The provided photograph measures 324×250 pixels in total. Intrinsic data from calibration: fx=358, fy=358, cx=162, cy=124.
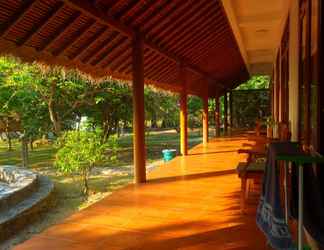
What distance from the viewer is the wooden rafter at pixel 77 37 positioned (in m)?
4.38

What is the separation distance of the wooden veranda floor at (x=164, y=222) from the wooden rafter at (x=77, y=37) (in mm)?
1974

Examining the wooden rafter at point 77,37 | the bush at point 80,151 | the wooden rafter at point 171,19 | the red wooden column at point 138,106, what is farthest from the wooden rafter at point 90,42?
the bush at point 80,151

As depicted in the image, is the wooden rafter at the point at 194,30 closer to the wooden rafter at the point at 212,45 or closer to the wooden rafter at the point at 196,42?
the wooden rafter at the point at 196,42

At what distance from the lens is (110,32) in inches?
193

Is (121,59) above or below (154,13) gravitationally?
below

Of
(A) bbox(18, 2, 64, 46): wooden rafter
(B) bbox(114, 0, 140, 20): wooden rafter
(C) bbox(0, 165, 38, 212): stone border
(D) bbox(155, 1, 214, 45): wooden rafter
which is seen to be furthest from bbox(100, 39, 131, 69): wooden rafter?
(C) bbox(0, 165, 38, 212): stone border

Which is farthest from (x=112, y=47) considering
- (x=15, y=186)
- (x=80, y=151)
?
(x=15, y=186)

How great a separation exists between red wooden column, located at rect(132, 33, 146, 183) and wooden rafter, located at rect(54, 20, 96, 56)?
79 cm

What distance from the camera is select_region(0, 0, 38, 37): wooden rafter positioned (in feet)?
11.4

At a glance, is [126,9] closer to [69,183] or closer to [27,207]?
[27,207]

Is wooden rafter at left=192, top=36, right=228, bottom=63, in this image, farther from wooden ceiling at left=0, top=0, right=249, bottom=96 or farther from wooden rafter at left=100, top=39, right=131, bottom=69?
wooden rafter at left=100, top=39, right=131, bottom=69

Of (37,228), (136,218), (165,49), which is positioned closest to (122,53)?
(165,49)

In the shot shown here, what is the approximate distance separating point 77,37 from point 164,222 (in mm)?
2577

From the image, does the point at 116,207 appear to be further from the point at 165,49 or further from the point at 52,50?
the point at 165,49
